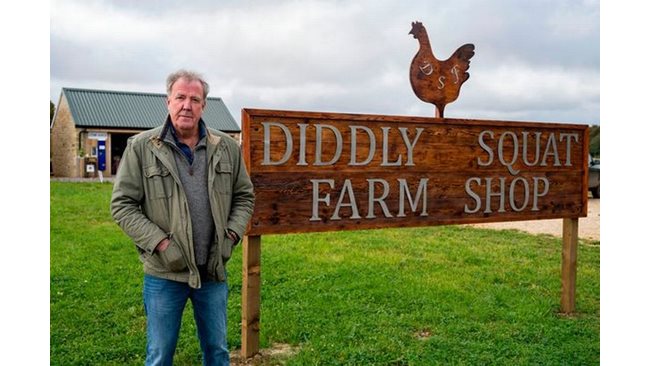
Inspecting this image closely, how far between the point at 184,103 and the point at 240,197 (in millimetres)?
639

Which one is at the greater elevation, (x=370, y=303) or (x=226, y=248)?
(x=226, y=248)

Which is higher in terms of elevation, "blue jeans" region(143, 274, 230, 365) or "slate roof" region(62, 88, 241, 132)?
"slate roof" region(62, 88, 241, 132)

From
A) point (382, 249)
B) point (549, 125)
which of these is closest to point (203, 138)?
point (549, 125)

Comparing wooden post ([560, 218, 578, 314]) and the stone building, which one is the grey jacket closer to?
wooden post ([560, 218, 578, 314])

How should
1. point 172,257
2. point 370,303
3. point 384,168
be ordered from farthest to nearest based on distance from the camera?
point 370,303 → point 384,168 → point 172,257

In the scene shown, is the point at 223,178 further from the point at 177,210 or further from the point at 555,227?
the point at 555,227

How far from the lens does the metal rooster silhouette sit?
5.56m

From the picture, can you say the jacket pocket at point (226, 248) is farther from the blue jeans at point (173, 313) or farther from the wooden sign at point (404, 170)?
the wooden sign at point (404, 170)

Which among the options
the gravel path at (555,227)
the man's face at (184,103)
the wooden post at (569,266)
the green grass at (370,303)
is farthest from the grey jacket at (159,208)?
the gravel path at (555,227)

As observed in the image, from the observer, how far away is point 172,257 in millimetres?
3107

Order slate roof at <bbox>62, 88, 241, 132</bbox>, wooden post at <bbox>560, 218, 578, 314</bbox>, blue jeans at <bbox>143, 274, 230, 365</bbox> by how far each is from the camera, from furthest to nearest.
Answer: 1. slate roof at <bbox>62, 88, 241, 132</bbox>
2. wooden post at <bbox>560, 218, 578, 314</bbox>
3. blue jeans at <bbox>143, 274, 230, 365</bbox>

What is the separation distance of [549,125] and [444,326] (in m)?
2.29

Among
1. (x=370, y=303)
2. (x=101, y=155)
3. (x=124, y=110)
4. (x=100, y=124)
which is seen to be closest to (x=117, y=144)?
(x=124, y=110)

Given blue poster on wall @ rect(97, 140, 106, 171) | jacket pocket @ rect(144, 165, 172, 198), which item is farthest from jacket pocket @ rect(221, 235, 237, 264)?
blue poster on wall @ rect(97, 140, 106, 171)
